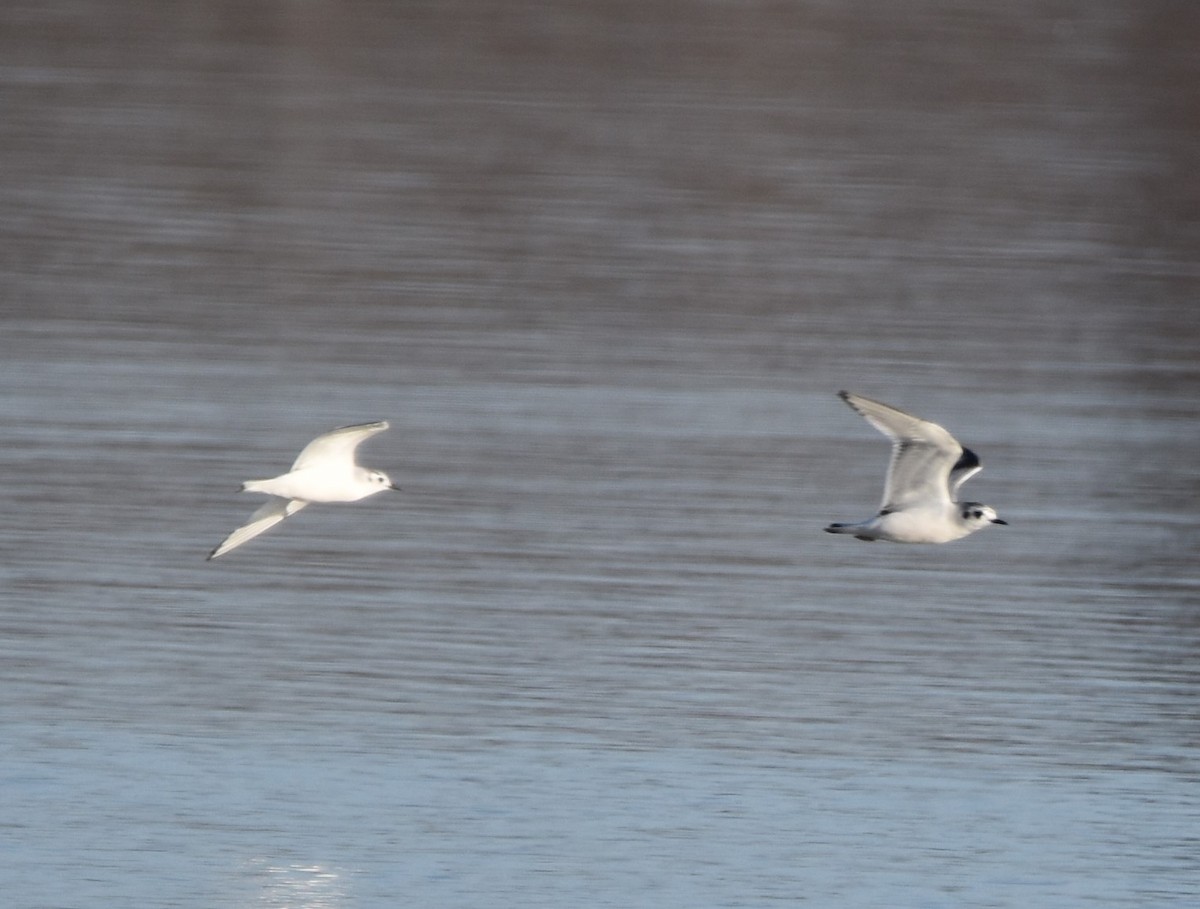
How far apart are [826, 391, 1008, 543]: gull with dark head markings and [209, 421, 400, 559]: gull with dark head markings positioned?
154 centimetres

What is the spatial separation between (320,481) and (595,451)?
3994mm

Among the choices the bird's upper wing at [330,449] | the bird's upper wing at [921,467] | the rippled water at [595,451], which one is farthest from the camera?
the rippled water at [595,451]

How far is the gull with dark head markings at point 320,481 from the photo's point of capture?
297 inches

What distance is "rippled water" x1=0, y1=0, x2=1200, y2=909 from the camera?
26.0 feet

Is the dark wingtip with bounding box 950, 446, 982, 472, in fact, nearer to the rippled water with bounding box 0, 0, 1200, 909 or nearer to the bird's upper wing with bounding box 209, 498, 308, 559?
the rippled water with bounding box 0, 0, 1200, 909

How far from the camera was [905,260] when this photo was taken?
15.1 m

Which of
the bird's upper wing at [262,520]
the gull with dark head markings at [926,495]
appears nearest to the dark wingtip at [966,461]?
the gull with dark head markings at [926,495]

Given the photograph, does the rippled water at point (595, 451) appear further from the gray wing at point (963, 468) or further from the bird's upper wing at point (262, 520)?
the gray wing at point (963, 468)

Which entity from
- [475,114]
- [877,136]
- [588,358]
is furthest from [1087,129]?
[588,358]

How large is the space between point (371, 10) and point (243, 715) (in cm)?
1178

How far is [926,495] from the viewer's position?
802 cm

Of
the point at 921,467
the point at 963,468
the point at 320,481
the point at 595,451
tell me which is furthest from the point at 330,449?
the point at 595,451

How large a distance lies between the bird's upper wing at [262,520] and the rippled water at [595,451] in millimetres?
833

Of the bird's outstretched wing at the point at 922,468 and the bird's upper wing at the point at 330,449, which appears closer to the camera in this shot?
the bird's upper wing at the point at 330,449
